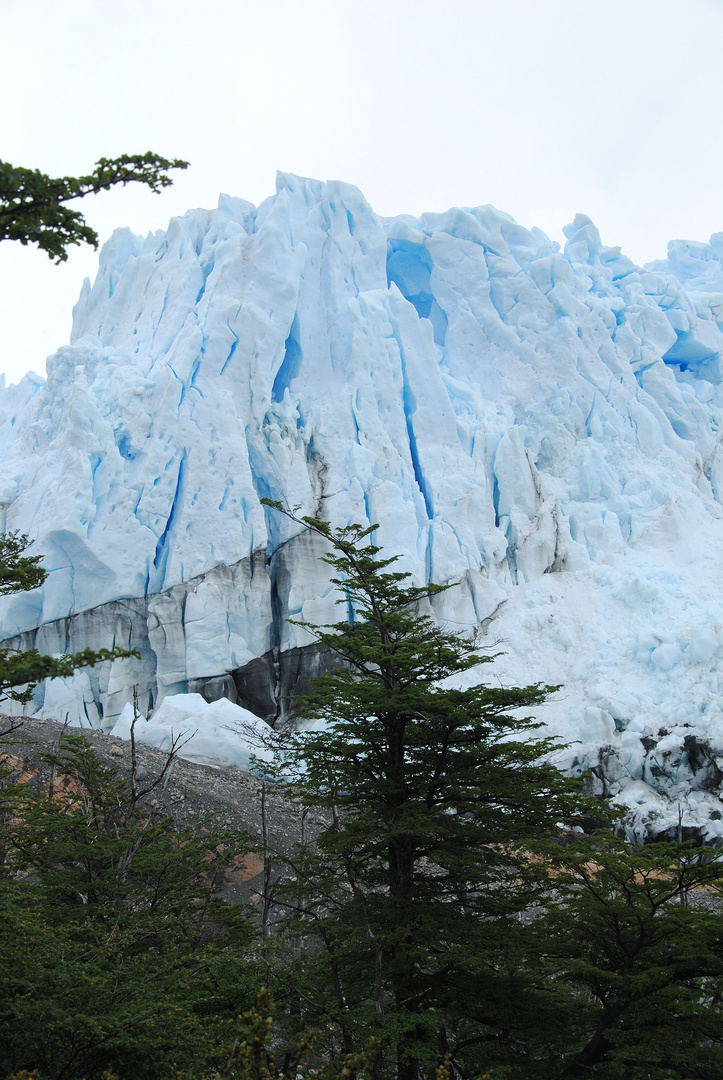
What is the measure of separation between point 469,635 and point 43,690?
1292cm

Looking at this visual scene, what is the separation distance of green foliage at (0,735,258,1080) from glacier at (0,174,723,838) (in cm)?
1102

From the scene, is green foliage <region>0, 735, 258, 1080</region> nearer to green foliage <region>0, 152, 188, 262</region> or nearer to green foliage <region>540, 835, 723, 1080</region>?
green foliage <region>540, 835, 723, 1080</region>

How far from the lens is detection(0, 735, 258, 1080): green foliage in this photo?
4812 millimetres

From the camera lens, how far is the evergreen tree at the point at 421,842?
6605 millimetres

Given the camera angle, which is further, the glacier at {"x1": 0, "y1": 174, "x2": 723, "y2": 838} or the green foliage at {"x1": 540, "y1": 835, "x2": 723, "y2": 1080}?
the glacier at {"x1": 0, "y1": 174, "x2": 723, "y2": 838}

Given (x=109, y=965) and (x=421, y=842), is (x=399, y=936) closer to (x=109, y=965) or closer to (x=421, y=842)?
(x=421, y=842)

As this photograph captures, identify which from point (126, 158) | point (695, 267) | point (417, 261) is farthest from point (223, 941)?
point (695, 267)

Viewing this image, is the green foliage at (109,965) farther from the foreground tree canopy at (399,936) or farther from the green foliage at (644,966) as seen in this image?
the green foliage at (644,966)

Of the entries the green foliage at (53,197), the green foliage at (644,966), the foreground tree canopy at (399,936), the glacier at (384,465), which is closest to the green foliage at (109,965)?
the foreground tree canopy at (399,936)

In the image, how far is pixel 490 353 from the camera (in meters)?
29.2

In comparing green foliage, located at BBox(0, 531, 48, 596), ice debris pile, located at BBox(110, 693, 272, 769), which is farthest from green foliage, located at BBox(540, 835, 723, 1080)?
ice debris pile, located at BBox(110, 693, 272, 769)

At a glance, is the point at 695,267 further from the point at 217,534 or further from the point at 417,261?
the point at 217,534

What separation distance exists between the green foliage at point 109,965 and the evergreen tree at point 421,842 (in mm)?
1076

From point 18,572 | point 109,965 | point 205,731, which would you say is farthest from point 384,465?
point 18,572
